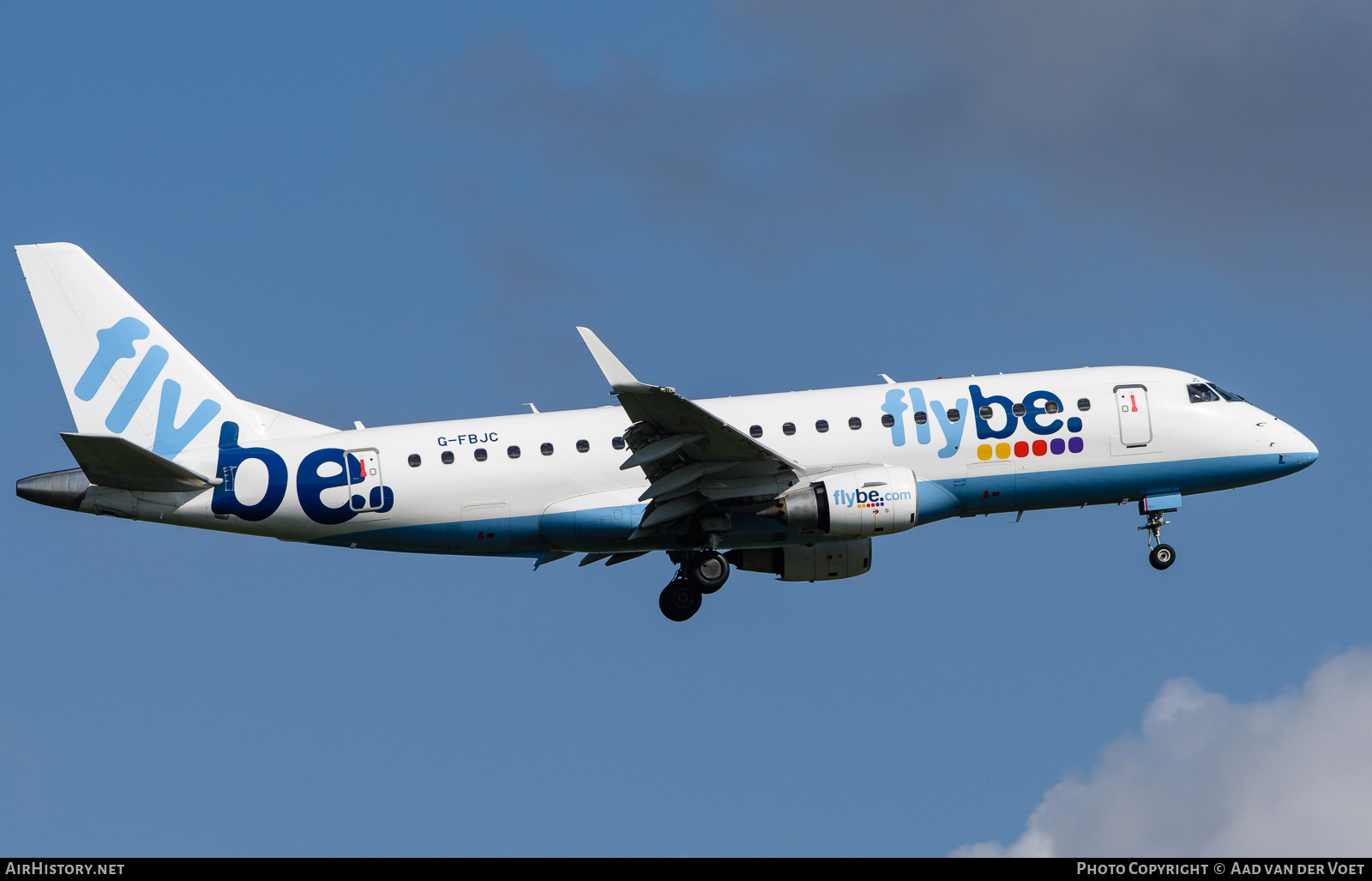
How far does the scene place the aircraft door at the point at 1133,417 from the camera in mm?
46000

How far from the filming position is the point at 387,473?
144 ft

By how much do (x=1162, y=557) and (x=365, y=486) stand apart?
23003 mm

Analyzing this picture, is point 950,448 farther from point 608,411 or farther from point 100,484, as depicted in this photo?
point 100,484

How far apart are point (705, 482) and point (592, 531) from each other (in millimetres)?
3414

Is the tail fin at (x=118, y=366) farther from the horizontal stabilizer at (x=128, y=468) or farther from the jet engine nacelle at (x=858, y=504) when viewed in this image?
the jet engine nacelle at (x=858, y=504)

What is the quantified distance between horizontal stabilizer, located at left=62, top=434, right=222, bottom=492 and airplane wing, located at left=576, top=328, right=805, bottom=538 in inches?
466

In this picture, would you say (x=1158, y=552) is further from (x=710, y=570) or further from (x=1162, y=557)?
(x=710, y=570)

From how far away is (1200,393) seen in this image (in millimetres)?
47312

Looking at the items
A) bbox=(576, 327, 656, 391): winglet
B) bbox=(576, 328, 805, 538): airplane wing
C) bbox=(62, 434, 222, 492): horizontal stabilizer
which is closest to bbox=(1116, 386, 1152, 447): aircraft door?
bbox=(576, 328, 805, 538): airplane wing

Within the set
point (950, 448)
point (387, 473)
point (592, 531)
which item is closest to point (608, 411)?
point (592, 531)

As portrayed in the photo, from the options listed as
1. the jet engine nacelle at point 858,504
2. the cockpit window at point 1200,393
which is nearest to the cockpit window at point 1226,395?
the cockpit window at point 1200,393

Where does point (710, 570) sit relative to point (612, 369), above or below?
below

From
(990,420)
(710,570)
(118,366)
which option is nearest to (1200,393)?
(990,420)
